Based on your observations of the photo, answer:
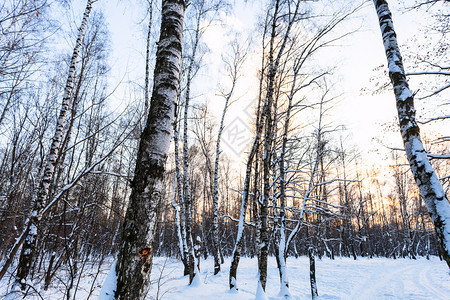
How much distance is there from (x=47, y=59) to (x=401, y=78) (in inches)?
316

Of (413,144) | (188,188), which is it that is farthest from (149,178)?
(188,188)

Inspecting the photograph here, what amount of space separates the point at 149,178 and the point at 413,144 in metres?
4.06

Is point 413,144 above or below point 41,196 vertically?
above

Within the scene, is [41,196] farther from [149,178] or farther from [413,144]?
[413,144]

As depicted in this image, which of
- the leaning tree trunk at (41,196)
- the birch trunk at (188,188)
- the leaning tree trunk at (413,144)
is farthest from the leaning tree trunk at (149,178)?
the birch trunk at (188,188)

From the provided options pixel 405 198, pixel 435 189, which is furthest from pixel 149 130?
pixel 405 198

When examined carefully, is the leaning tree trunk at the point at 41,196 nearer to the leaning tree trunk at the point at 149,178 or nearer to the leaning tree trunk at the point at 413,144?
the leaning tree trunk at the point at 149,178

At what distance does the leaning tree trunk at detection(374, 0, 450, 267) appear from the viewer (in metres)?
2.78

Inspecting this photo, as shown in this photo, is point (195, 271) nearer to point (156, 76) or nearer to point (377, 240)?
point (156, 76)

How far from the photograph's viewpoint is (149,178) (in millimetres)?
1798

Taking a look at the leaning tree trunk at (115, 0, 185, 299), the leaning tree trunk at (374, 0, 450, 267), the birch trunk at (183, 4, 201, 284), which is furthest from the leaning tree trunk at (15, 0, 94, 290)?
the leaning tree trunk at (374, 0, 450, 267)

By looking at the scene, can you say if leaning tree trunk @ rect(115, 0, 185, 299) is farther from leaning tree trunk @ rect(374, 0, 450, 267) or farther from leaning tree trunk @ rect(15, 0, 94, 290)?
leaning tree trunk @ rect(374, 0, 450, 267)

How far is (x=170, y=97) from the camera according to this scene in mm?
2117

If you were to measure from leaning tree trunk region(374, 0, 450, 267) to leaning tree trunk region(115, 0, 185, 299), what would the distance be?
3666 millimetres
